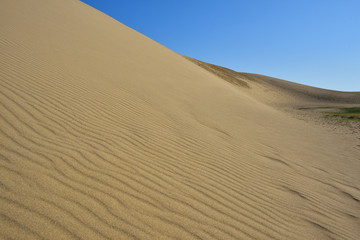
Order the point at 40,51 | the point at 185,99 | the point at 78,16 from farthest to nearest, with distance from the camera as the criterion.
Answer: the point at 78,16, the point at 185,99, the point at 40,51

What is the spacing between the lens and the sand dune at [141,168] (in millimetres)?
1734

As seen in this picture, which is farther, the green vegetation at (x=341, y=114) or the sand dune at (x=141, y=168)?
the green vegetation at (x=341, y=114)

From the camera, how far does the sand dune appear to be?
5.69 feet

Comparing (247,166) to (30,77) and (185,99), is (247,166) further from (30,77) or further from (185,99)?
(30,77)

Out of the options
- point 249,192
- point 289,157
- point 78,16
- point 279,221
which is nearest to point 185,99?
point 289,157

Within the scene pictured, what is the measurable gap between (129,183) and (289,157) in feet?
11.0

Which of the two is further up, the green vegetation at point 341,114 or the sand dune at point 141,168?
the green vegetation at point 341,114

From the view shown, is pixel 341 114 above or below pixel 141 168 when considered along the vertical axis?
above

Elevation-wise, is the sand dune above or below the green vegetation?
below

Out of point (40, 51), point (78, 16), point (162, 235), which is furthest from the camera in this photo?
point (78, 16)

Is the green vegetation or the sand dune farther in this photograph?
the green vegetation

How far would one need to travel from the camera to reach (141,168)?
8.22 ft

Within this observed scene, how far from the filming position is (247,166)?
3.36m

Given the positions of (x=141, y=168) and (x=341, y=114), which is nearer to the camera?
(x=141, y=168)
